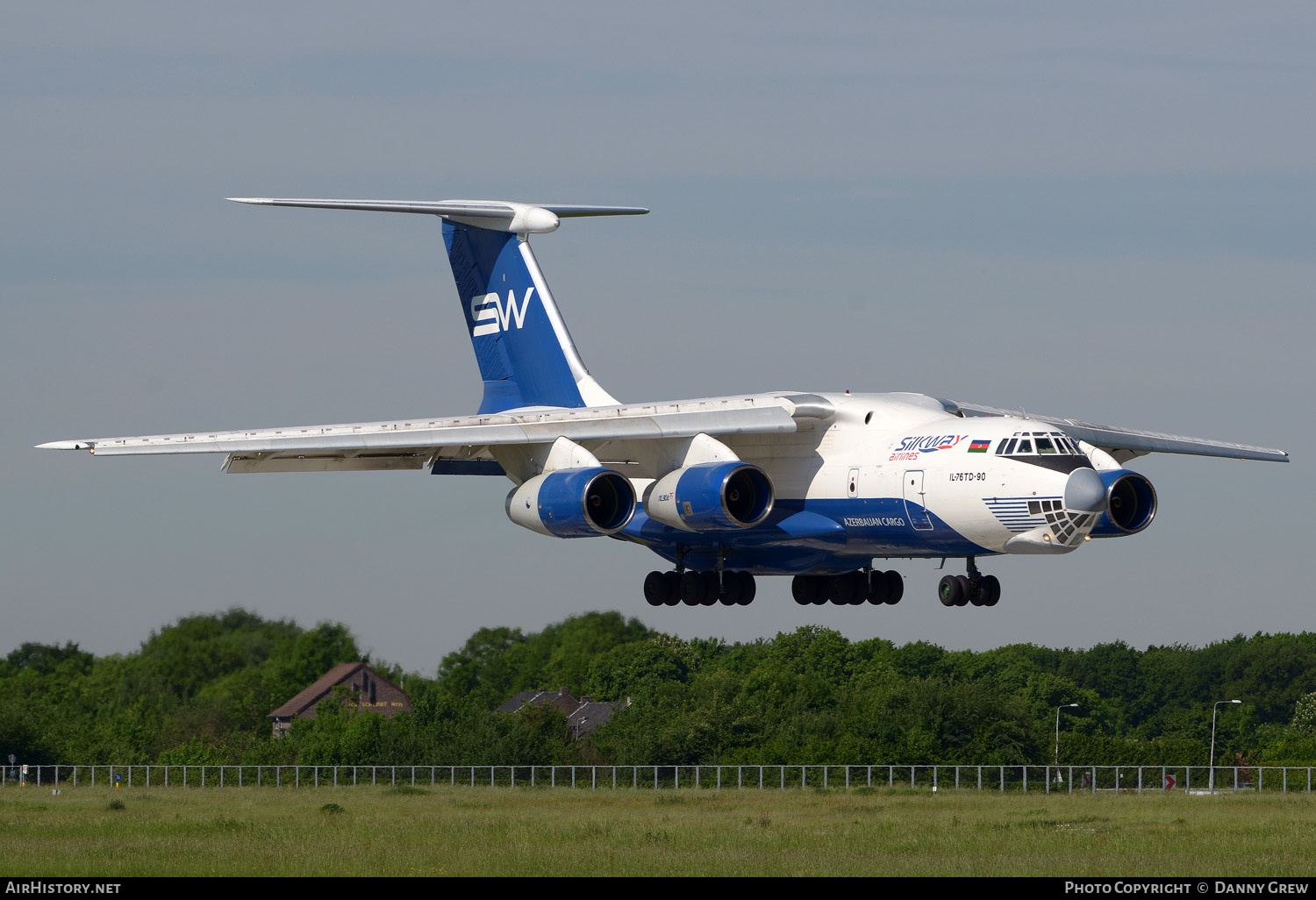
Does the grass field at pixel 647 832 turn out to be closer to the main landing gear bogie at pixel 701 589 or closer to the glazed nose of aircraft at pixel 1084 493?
the main landing gear bogie at pixel 701 589

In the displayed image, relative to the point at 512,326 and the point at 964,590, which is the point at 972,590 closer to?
the point at 964,590

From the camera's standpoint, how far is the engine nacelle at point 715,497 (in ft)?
78.0

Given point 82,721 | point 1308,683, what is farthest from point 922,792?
point 1308,683

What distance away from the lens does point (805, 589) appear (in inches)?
1071

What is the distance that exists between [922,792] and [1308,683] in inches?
1844

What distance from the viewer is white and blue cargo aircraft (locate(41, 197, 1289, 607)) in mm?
22469

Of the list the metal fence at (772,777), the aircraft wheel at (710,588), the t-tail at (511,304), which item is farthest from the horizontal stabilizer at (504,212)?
the metal fence at (772,777)

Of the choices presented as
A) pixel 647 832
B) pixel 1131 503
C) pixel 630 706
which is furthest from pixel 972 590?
pixel 630 706

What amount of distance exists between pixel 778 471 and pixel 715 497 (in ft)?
5.67

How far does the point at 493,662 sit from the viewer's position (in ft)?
258

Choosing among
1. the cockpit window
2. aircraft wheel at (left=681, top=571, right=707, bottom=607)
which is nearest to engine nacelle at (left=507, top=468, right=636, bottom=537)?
aircraft wheel at (left=681, top=571, right=707, bottom=607)

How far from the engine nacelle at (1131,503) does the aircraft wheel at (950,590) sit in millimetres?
2319

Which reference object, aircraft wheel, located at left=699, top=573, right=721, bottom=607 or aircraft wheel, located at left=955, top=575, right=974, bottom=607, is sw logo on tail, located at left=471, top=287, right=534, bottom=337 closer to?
aircraft wheel, located at left=699, top=573, right=721, bottom=607
